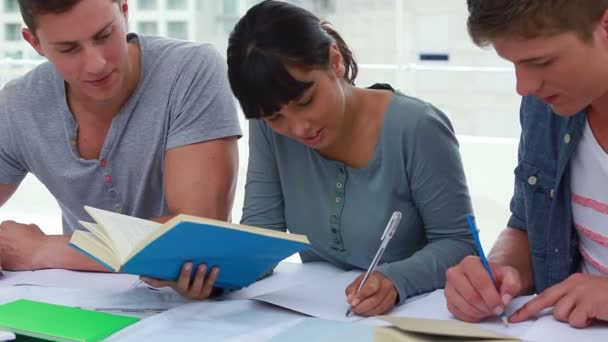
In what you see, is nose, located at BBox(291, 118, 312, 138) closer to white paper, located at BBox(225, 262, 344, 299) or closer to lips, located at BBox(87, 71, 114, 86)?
white paper, located at BBox(225, 262, 344, 299)

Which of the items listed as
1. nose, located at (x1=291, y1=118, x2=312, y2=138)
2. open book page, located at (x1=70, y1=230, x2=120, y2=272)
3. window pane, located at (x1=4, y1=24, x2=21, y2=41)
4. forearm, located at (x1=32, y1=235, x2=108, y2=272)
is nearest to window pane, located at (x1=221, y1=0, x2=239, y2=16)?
window pane, located at (x1=4, y1=24, x2=21, y2=41)

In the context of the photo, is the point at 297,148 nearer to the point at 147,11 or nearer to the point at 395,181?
the point at 395,181

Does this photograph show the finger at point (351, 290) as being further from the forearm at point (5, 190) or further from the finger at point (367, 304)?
the forearm at point (5, 190)

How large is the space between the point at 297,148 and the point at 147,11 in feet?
18.9

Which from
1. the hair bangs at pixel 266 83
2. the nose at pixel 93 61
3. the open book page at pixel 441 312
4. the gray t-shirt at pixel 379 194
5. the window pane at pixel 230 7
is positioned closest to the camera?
the open book page at pixel 441 312

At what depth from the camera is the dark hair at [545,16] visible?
112 centimetres

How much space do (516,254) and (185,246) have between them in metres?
0.57

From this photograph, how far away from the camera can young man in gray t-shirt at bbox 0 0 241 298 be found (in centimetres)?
161

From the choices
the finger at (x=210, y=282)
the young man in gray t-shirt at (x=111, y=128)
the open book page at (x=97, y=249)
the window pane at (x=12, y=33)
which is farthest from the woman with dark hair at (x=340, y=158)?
the window pane at (x=12, y=33)

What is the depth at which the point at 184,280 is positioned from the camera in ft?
4.37

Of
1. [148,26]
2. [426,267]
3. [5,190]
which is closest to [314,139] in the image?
[426,267]

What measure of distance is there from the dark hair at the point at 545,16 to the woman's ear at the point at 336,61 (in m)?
Answer: 0.39

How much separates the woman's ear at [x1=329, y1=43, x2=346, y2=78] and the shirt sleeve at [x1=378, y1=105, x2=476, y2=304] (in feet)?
0.51

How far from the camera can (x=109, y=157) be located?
68.0 inches
